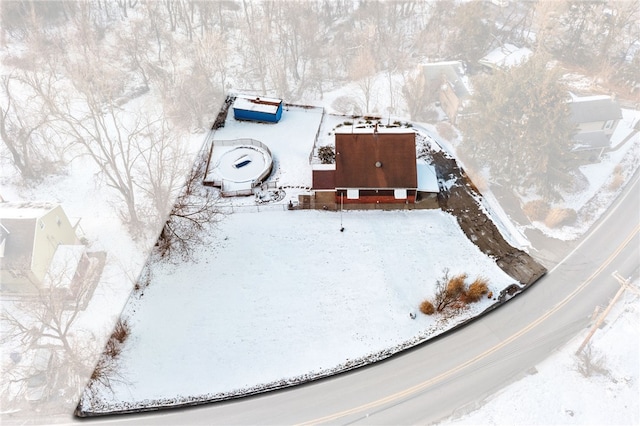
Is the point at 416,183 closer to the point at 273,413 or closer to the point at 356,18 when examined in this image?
the point at 273,413

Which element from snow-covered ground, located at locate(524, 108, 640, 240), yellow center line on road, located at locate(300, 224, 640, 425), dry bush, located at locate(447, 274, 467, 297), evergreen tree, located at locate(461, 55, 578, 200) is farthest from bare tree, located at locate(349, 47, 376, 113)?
yellow center line on road, located at locate(300, 224, 640, 425)

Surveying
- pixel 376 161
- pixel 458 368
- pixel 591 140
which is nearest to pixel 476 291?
pixel 458 368

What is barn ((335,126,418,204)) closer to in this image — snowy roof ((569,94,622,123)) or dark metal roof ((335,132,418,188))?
dark metal roof ((335,132,418,188))

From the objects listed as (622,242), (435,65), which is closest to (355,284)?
(622,242)

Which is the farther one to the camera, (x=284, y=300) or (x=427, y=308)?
(x=284, y=300)

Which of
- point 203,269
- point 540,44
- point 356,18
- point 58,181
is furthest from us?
point 356,18

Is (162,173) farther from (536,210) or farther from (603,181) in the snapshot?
(603,181)
